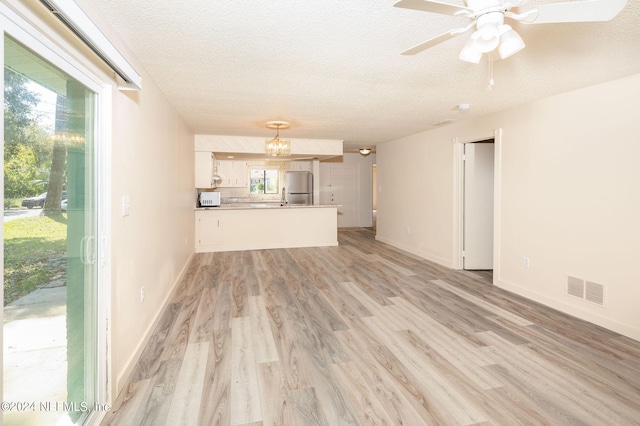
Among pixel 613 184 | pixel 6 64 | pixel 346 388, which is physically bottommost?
pixel 346 388

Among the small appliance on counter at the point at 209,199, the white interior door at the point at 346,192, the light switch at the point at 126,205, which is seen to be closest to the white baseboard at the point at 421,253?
the white interior door at the point at 346,192

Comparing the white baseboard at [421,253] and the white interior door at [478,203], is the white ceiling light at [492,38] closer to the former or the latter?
the white interior door at [478,203]

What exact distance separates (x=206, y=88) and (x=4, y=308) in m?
2.59

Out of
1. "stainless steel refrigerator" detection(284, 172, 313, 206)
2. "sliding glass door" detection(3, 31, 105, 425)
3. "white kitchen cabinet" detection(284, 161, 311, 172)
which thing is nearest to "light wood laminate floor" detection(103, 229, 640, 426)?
"sliding glass door" detection(3, 31, 105, 425)

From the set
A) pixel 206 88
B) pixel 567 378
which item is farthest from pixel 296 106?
pixel 567 378

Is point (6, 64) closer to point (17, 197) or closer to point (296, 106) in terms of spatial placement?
point (17, 197)

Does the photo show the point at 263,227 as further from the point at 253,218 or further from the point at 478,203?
the point at 478,203

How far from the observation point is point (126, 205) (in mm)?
2164

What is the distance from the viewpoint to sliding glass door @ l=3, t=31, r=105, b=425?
1182 millimetres

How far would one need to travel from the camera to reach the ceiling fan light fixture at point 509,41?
5.03ft

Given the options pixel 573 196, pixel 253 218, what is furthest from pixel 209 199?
pixel 573 196

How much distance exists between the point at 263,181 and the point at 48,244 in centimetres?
745

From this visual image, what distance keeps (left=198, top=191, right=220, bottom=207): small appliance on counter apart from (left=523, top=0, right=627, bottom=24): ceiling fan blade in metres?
6.09

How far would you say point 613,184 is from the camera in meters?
2.90
